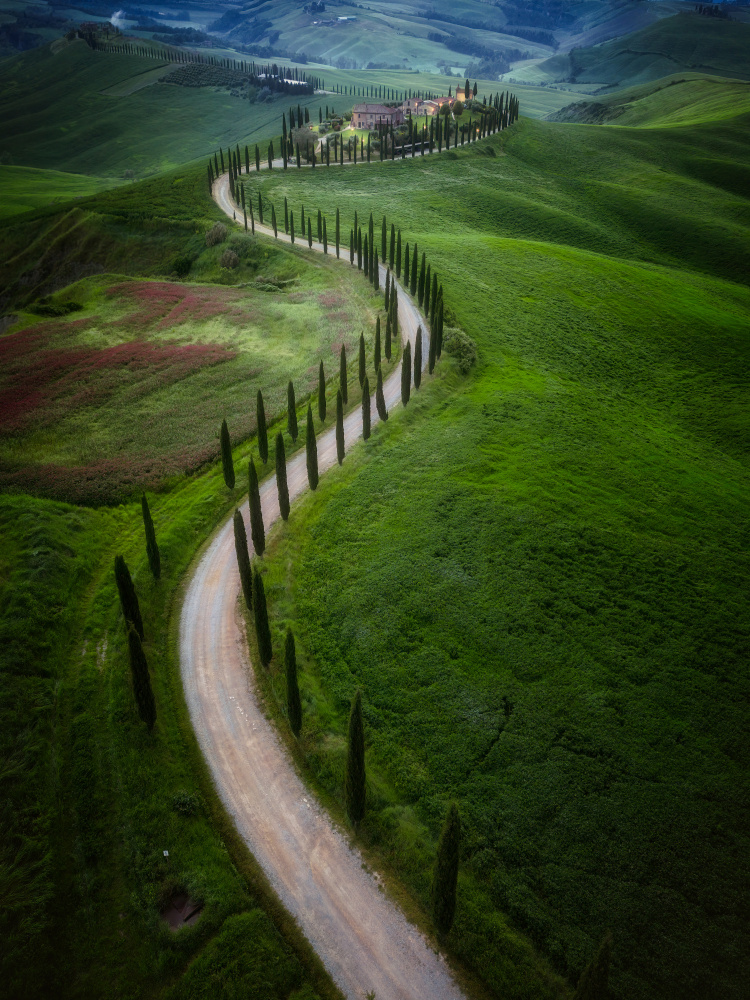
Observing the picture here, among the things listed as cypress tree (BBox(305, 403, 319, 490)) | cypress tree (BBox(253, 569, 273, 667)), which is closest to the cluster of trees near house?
cypress tree (BBox(305, 403, 319, 490))

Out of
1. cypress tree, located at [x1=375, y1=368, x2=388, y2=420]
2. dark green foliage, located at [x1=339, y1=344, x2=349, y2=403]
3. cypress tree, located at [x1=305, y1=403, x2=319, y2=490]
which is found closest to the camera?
cypress tree, located at [x1=305, y1=403, x2=319, y2=490]

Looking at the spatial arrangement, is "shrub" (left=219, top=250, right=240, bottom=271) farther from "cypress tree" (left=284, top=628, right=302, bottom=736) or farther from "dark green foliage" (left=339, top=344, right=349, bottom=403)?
"cypress tree" (left=284, top=628, right=302, bottom=736)

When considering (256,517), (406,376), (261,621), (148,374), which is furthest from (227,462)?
(148,374)

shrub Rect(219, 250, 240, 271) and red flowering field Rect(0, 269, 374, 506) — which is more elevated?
shrub Rect(219, 250, 240, 271)

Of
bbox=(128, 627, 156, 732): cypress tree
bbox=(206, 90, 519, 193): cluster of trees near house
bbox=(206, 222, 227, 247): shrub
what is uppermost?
bbox=(206, 90, 519, 193): cluster of trees near house

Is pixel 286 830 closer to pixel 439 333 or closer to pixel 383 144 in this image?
pixel 439 333

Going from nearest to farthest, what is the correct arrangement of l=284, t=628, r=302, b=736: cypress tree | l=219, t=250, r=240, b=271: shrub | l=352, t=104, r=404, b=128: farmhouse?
l=284, t=628, r=302, b=736: cypress tree < l=219, t=250, r=240, b=271: shrub < l=352, t=104, r=404, b=128: farmhouse

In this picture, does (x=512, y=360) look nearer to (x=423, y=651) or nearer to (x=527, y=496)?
(x=527, y=496)

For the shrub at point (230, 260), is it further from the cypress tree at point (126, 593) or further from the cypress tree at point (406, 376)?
the cypress tree at point (126, 593)
